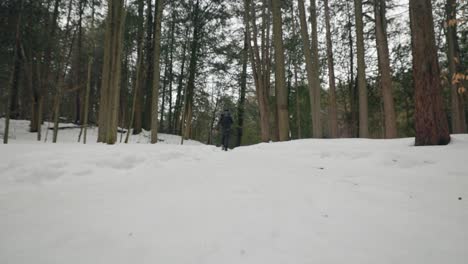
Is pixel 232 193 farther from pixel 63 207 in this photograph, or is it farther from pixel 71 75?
pixel 71 75

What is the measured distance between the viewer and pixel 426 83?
4.63 meters

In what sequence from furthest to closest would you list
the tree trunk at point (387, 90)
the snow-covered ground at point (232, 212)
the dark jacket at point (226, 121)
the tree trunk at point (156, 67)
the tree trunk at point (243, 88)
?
1. the tree trunk at point (243, 88)
2. the tree trunk at point (156, 67)
3. the dark jacket at point (226, 121)
4. the tree trunk at point (387, 90)
5. the snow-covered ground at point (232, 212)

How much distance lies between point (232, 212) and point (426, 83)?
16.2 ft

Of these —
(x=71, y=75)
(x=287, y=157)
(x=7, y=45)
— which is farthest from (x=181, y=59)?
(x=287, y=157)

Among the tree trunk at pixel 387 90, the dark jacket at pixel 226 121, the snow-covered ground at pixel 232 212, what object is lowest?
the snow-covered ground at pixel 232 212

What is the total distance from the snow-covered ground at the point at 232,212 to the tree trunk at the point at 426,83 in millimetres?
654

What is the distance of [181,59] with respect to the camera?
55.4 feet

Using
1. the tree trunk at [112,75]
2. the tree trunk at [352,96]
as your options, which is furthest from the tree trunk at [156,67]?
the tree trunk at [352,96]

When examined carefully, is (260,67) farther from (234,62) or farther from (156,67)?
(156,67)

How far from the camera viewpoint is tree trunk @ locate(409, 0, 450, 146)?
177 inches

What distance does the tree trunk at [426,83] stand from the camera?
4508 millimetres

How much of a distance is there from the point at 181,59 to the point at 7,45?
9.26 metres

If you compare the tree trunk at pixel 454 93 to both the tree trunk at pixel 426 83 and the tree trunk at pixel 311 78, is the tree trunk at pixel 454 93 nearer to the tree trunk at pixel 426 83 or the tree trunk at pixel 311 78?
the tree trunk at pixel 311 78

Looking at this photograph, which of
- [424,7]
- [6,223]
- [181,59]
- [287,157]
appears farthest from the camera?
[181,59]
